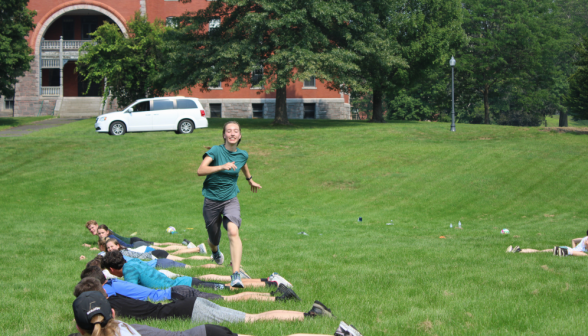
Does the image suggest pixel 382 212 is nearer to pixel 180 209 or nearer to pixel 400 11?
pixel 180 209

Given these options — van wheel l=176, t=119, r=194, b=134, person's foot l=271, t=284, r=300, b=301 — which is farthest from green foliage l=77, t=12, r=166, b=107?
person's foot l=271, t=284, r=300, b=301

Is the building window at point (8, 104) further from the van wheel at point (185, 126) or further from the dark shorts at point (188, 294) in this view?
the dark shorts at point (188, 294)

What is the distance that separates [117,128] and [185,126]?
3798 mm

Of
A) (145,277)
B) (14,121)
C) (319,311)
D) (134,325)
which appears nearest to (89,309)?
(134,325)

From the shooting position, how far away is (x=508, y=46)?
50344 mm

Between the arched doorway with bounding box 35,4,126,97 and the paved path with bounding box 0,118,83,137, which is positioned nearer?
the paved path with bounding box 0,118,83,137

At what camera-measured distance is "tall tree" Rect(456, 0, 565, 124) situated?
4944cm

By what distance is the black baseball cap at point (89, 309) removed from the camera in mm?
3479

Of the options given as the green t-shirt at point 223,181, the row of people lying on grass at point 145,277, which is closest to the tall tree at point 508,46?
the green t-shirt at point 223,181

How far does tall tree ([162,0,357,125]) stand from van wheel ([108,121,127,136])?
252 inches

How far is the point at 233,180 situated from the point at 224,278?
1.40 metres

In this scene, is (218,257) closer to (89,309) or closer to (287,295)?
(287,295)

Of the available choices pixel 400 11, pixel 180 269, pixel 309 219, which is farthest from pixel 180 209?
pixel 400 11

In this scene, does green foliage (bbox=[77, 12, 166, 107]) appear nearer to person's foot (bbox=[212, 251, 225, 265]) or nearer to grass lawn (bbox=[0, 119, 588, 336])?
grass lawn (bbox=[0, 119, 588, 336])
